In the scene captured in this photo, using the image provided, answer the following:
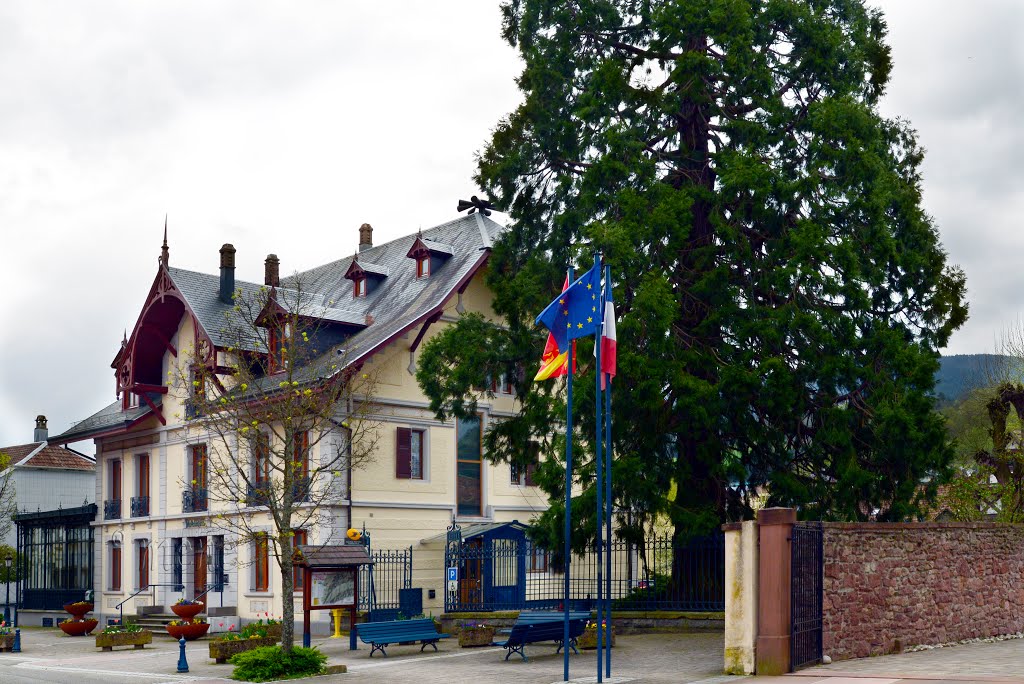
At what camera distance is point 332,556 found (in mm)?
24000

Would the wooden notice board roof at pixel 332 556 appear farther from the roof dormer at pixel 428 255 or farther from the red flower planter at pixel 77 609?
the red flower planter at pixel 77 609

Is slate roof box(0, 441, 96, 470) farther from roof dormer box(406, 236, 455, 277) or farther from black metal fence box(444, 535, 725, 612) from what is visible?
black metal fence box(444, 535, 725, 612)

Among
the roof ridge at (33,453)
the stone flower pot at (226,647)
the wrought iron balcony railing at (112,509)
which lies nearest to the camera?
the stone flower pot at (226,647)

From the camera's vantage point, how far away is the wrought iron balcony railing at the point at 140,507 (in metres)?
40.8

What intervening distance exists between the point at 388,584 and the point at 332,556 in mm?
8568

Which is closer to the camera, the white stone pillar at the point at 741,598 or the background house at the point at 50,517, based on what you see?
the white stone pillar at the point at 741,598

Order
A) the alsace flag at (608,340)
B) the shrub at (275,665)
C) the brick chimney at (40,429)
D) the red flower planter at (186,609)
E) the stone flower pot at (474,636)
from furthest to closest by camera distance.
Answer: the brick chimney at (40,429) < the red flower planter at (186,609) < the stone flower pot at (474,636) < the shrub at (275,665) < the alsace flag at (608,340)

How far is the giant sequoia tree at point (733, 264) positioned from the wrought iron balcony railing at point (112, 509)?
19.2 meters

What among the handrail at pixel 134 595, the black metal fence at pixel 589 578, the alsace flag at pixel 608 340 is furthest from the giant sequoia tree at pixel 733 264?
the handrail at pixel 134 595

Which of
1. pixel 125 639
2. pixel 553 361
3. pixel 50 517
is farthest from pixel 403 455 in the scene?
pixel 50 517

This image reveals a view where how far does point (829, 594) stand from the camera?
18484mm

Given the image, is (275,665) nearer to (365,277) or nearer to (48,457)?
(365,277)

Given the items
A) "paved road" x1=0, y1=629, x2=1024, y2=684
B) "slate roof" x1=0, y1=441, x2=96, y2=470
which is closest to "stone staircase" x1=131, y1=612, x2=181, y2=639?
"paved road" x1=0, y1=629, x2=1024, y2=684

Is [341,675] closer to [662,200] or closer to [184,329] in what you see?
[662,200]
